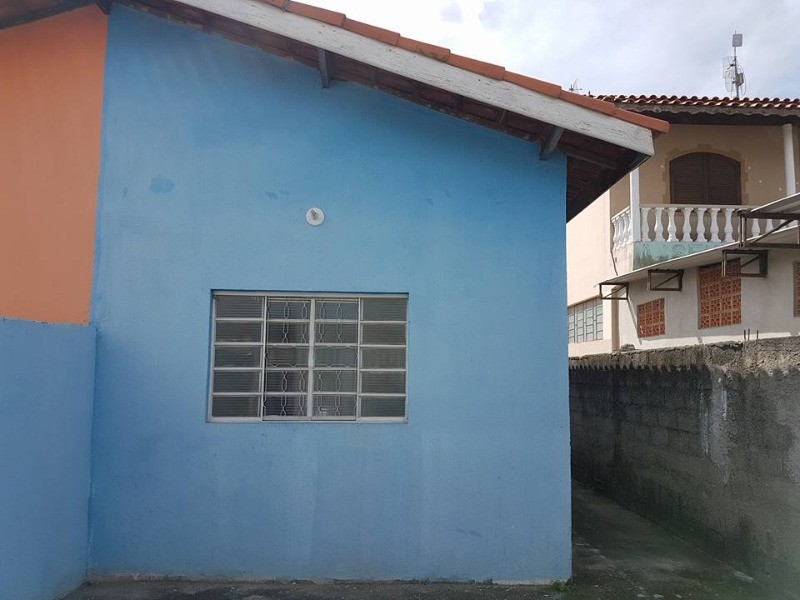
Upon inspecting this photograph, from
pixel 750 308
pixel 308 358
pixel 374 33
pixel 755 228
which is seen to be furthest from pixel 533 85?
pixel 755 228

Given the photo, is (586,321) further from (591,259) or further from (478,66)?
(478,66)

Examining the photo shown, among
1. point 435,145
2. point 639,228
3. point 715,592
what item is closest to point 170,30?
point 435,145

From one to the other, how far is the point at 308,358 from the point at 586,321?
31.8 feet

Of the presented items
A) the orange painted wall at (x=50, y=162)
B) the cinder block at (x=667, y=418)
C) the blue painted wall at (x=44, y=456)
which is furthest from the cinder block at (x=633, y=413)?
the orange painted wall at (x=50, y=162)

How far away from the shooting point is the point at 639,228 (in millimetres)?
10578

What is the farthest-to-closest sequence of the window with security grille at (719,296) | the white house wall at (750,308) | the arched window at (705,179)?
the arched window at (705,179), the window with security grille at (719,296), the white house wall at (750,308)

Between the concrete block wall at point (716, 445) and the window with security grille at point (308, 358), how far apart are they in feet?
9.19

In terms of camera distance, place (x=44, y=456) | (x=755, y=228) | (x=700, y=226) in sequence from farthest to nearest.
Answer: (x=700, y=226) → (x=755, y=228) → (x=44, y=456)

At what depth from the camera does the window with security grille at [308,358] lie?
5.23 meters

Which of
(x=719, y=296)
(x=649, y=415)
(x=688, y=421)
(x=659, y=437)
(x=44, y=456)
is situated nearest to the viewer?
(x=44, y=456)

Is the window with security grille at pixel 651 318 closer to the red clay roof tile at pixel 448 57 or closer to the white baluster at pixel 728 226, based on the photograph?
the white baluster at pixel 728 226

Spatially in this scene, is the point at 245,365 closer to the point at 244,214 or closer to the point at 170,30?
the point at 244,214

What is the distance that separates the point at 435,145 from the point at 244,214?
64.4 inches

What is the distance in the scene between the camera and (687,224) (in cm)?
1035
